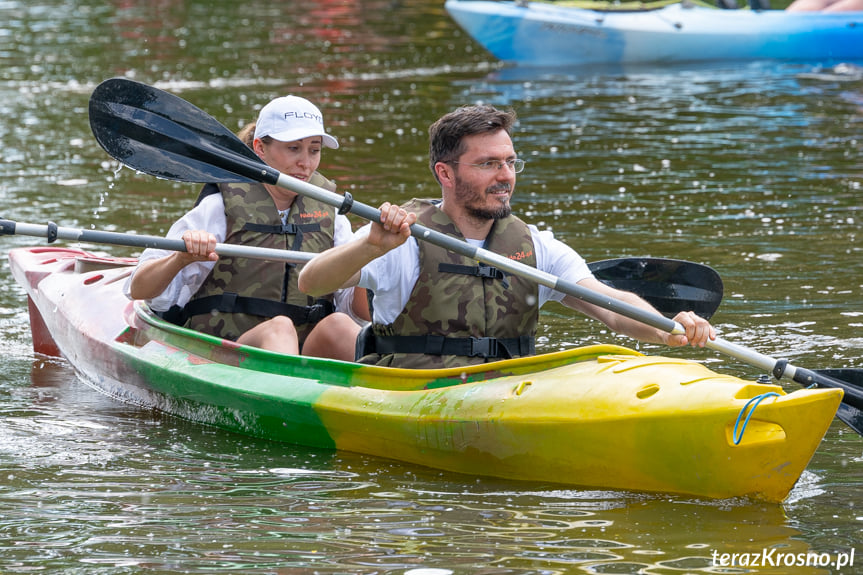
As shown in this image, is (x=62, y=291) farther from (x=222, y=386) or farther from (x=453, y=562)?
(x=453, y=562)

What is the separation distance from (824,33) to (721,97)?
3279mm

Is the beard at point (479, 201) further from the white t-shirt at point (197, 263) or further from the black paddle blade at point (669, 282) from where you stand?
the white t-shirt at point (197, 263)

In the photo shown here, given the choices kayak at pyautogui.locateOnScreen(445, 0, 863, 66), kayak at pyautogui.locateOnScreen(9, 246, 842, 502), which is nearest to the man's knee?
kayak at pyautogui.locateOnScreen(9, 246, 842, 502)

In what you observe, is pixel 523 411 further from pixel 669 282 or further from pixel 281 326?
pixel 281 326

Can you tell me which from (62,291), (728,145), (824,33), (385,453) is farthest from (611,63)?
(385,453)

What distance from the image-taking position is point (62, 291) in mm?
5824

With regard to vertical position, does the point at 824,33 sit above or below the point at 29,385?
above

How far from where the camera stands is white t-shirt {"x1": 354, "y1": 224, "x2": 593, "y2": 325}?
13.1 feet

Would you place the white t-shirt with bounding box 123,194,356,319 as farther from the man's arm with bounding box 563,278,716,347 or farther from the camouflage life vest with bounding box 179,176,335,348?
the man's arm with bounding box 563,278,716,347

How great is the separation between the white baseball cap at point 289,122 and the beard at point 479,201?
2.63 ft

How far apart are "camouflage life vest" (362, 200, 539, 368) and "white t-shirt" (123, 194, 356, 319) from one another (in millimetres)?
829

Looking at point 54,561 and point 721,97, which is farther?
point 721,97

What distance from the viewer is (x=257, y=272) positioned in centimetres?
475

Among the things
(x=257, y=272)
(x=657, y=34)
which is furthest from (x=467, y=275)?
(x=657, y=34)
